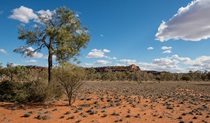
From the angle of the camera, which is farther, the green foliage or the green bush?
the green foliage

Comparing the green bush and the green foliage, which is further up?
the green foliage

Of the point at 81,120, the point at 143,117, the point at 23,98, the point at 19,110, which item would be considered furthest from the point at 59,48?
the point at 143,117

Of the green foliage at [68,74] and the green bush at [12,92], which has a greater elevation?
the green foliage at [68,74]

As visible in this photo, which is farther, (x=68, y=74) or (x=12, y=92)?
(x=12, y=92)

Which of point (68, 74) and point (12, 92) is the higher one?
point (68, 74)

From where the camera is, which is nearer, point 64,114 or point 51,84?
point 64,114

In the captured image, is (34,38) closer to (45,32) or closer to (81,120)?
(45,32)

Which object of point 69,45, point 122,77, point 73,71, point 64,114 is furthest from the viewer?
point 122,77

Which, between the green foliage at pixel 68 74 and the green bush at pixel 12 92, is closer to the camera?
the green bush at pixel 12 92

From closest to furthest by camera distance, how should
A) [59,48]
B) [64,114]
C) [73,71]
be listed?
[64,114] → [73,71] → [59,48]

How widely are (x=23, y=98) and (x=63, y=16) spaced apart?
32.2 feet

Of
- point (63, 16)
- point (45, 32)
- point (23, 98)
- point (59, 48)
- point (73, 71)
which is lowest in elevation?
point (23, 98)

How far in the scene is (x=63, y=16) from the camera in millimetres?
23250

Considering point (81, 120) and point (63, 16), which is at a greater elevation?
point (63, 16)
